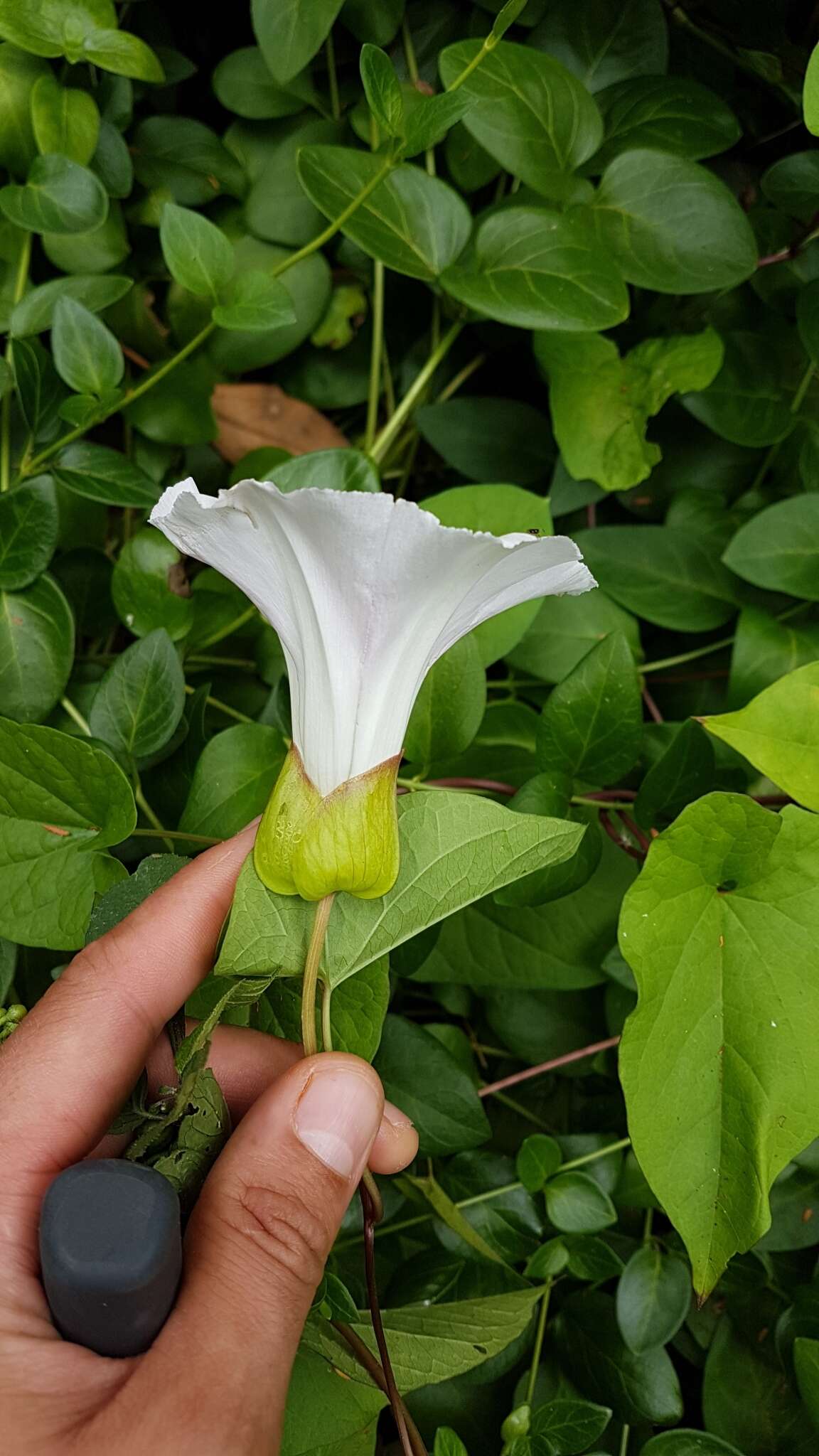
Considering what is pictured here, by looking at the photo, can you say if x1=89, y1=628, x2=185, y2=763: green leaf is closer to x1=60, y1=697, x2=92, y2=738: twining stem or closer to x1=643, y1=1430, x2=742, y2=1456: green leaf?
x1=60, y1=697, x2=92, y2=738: twining stem

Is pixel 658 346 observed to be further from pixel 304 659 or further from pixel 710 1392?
pixel 710 1392

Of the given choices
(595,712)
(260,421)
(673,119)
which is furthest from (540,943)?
(673,119)

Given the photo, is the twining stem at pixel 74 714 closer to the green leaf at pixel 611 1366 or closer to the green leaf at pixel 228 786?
the green leaf at pixel 228 786

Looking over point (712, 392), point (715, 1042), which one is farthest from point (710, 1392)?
point (712, 392)

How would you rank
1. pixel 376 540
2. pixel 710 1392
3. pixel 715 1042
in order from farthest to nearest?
pixel 710 1392, pixel 715 1042, pixel 376 540

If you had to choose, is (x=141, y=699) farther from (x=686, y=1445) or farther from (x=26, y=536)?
(x=686, y=1445)

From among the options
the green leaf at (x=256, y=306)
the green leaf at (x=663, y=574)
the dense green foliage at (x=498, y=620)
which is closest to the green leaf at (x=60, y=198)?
the dense green foliage at (x=498, y=620)

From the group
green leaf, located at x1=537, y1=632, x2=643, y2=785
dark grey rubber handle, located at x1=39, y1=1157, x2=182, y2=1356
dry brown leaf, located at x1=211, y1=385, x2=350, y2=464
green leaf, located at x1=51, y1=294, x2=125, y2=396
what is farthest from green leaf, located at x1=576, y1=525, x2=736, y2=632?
dark grey rubber handle, located at x1=39, y1=1157, x2=182, y2=1356
